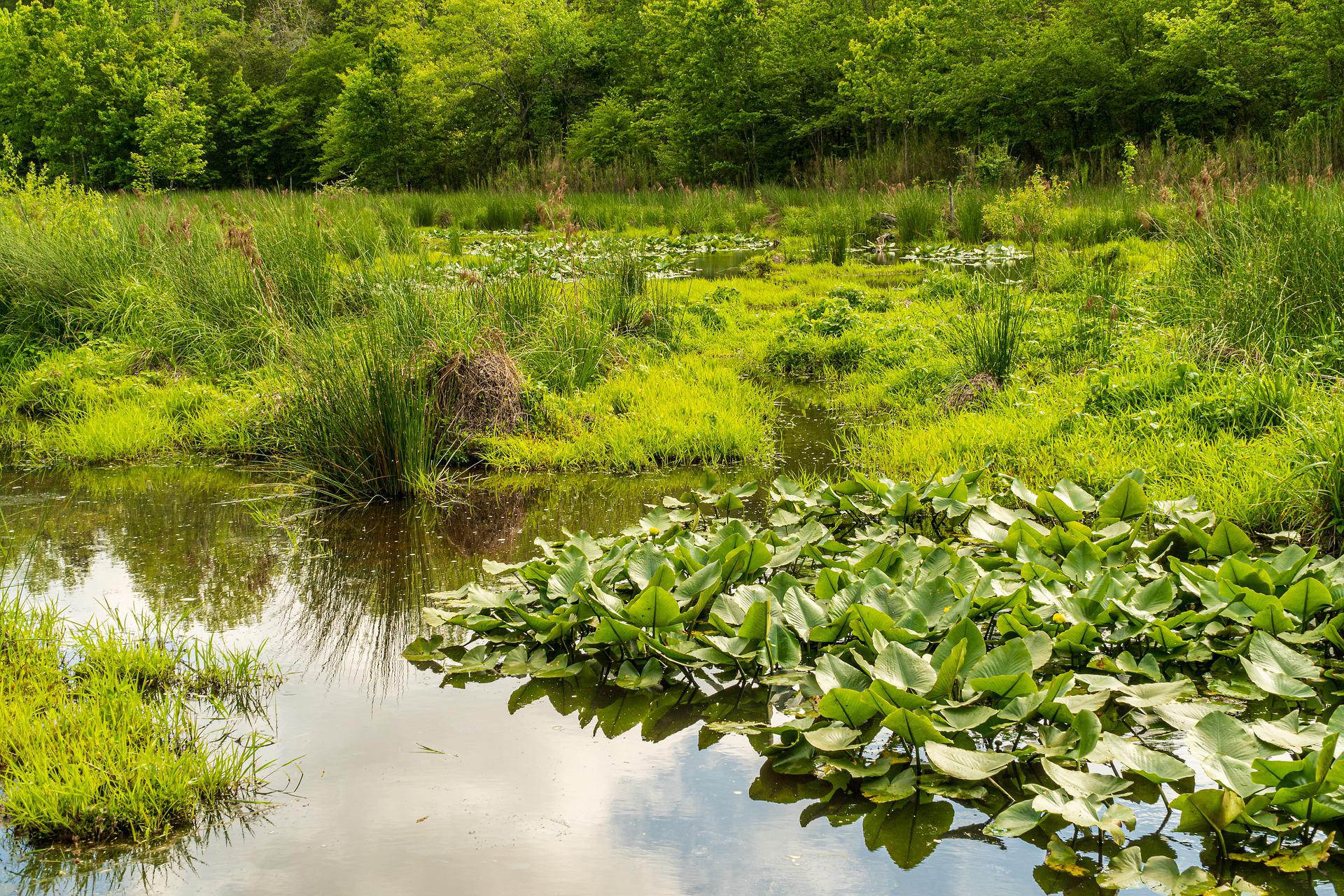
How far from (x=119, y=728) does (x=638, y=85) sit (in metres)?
28.4

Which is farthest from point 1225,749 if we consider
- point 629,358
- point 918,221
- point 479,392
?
point 918,221

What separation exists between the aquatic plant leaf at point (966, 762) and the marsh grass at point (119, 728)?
1.47 meters

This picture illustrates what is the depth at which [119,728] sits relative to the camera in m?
2.24

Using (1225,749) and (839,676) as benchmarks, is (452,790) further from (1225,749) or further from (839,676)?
(1225,749)

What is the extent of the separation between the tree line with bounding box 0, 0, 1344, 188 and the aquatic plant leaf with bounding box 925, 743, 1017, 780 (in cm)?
1019

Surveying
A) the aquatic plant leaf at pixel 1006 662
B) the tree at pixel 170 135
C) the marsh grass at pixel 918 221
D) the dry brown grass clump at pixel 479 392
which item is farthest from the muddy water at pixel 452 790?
the tree at pixel 170 135

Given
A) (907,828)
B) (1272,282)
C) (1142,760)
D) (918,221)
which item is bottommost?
(907,828)

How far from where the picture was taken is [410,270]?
5.47m

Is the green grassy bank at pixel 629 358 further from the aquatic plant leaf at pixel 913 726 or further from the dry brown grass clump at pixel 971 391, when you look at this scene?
the aquatic plant leaf at pixel 913 726

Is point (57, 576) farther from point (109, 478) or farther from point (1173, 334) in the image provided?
point (1173, 334)

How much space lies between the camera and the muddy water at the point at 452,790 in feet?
6.12

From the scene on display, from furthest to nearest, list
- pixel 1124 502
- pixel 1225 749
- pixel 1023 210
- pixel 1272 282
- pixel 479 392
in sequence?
pixel 1023 210
pixel 479 392
pixel 1272 282
pixel 1124 502
pixel 1225 749

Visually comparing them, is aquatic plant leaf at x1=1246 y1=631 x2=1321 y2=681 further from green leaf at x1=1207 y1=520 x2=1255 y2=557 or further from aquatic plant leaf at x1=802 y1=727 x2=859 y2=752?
aquatic plant leaf at x1=802 y1=727 x2=859 y2=752

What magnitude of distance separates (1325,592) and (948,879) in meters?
1.34
